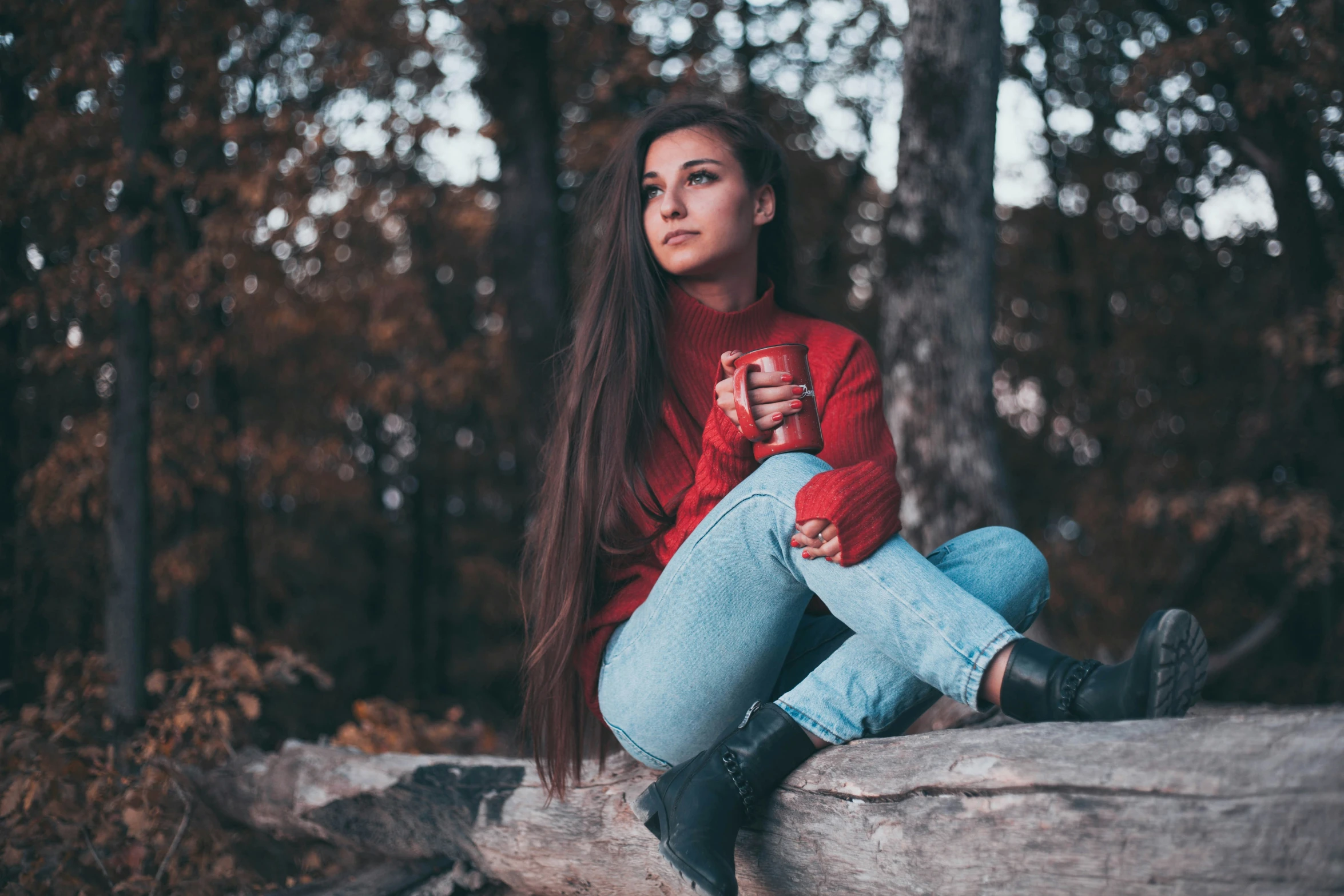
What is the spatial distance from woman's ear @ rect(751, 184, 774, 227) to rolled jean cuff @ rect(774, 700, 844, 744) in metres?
1.25

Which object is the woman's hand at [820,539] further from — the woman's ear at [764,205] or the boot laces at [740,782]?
the woman's ear at [764,205]

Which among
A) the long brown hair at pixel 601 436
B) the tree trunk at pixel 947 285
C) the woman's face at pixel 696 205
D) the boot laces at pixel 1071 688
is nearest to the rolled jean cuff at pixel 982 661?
the boot laces at pixel 1071 688

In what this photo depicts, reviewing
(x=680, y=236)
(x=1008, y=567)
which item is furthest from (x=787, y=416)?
(x=680, y=236)

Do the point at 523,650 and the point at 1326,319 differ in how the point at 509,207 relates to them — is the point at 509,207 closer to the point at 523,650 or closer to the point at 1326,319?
the point at 523,650

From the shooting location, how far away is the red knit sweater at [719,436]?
200 cm

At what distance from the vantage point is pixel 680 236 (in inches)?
95.2

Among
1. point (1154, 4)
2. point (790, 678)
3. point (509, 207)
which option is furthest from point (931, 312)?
point (1154, 4)

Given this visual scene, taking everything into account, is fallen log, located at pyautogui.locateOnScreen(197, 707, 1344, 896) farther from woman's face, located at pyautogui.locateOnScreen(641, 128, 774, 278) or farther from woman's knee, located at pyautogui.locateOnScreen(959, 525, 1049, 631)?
woman's face, located at pyautogui.locateOnScreen(641, 128, 774, 278)

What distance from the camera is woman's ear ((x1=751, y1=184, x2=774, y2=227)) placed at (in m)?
2.57

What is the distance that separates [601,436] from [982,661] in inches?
37.4

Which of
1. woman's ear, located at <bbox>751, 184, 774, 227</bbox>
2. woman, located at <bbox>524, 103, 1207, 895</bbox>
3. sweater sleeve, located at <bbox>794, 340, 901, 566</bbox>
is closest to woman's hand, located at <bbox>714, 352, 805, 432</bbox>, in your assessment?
woman, located at <bbox>524, 103, 1207, 895</bbox>

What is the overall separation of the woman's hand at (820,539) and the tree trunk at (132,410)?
4.33m

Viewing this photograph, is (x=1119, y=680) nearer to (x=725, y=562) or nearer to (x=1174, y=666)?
(x=1174, y=666)

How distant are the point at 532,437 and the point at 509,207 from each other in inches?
57.9
